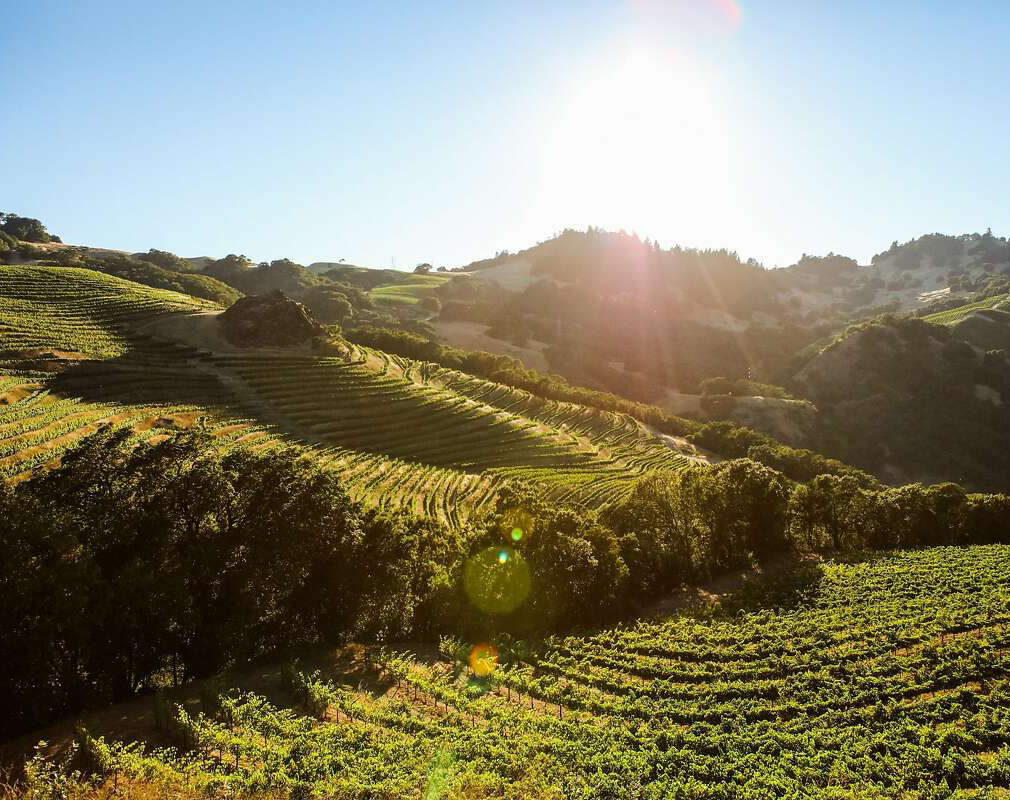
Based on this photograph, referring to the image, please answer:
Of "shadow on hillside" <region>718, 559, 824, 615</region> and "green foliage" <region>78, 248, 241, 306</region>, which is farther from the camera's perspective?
"green foliage" <region>78, 248, 241, 306</region>

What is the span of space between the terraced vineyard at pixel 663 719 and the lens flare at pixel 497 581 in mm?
5603

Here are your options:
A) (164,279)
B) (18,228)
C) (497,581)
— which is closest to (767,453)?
(497,581)

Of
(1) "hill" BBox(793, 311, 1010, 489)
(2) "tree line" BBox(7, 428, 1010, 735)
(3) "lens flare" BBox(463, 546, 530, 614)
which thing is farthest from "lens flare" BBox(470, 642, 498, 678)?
(1) "hill" BBox(793, 311, 1010, 489)

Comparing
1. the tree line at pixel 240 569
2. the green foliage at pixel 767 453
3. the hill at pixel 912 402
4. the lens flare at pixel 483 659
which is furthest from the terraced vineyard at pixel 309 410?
the hill at pixel 912 402

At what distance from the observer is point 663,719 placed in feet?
87.8

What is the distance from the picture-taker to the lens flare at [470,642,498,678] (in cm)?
3272

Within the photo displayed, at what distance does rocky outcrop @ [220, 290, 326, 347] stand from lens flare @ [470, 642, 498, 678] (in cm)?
8231

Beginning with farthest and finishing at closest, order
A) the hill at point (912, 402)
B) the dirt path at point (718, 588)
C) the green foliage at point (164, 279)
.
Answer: the green foliage at point (164, 279)
the hill at point (912, 402)
the dirt path at point (718, 588)

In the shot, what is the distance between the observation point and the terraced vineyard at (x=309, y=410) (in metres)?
64.2

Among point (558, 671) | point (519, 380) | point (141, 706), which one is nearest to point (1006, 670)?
point (558, 671)

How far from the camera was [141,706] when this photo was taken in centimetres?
2406

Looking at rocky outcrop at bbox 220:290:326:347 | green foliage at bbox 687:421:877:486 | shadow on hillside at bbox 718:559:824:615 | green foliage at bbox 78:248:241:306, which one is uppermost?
green foliage at bbox 78:248:241:306

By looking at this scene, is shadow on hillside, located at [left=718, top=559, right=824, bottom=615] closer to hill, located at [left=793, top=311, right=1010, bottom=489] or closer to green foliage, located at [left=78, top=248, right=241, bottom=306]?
hill, located at [left=793, top=311, right=1010, bottom=489]

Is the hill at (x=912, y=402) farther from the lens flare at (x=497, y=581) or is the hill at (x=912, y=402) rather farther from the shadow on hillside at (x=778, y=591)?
the lens flare at (x=497, y=581)
